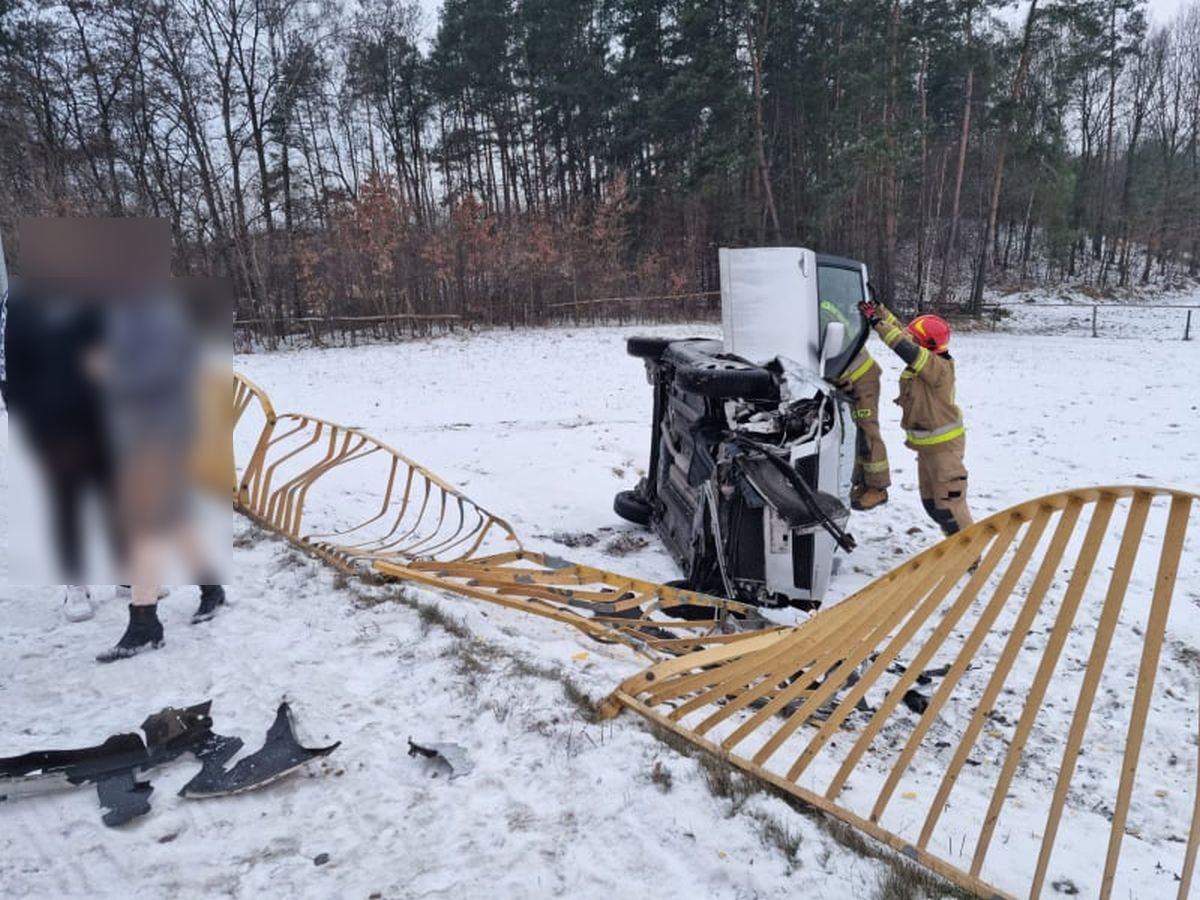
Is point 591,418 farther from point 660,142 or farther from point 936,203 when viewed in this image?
point 936,203

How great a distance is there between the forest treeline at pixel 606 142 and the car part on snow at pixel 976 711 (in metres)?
14.0

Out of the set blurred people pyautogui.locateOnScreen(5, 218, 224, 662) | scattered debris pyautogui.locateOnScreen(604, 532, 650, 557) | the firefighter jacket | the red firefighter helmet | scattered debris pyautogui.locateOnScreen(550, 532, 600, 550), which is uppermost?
blurred people pyautogui.locateOnScreen(5, 218, 224, 662)

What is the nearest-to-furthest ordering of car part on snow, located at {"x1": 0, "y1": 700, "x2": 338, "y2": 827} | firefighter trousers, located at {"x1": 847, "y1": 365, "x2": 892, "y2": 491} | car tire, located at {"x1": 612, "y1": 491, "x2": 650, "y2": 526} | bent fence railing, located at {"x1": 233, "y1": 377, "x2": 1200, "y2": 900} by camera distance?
1. bent fence railing, located at {"x1": 233, "y1": 377, "x2": 1200, "y2": 900}
2. car part on snow, located at {"x1": 0, "y1": 700, "x2": 338, "y2": 827}
3. firefighter trousers, located at {"x1": 847, "y1": 365, "x2": 892, "y2": 491}
4. car tire, located at {"x1": 612, "y1": 491, "x2": 650, "y2": 526}

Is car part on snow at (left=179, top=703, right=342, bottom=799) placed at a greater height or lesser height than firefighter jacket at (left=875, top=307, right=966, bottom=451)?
lesser

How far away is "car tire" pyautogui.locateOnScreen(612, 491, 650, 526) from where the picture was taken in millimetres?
5988

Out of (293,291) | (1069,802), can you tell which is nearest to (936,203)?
(293,291)

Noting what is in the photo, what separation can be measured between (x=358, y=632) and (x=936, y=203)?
36599mm

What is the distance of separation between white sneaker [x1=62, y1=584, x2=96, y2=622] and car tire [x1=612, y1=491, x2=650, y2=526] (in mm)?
3594

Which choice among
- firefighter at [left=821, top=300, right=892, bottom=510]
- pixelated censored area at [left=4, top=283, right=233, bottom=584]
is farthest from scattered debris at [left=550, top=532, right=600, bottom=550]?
pixelated censored area at [left=4, top=283, right=233, bottom=584]

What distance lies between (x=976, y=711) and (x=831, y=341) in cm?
316

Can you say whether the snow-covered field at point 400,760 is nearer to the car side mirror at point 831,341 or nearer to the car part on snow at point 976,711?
the car part on snow at point 976,711

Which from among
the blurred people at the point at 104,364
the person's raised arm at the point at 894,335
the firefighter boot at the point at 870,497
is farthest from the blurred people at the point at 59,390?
the firefighter boot at the point at 870,497

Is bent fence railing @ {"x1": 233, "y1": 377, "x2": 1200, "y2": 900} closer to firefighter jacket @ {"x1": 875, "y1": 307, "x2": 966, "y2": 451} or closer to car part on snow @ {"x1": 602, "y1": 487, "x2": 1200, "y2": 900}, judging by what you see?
car part on snow @ {"x1": 602, "y1": 487, "x2": 1200, "y2": 900}

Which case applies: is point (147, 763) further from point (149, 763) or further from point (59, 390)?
point (59, 390)
